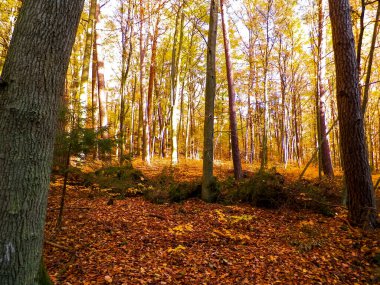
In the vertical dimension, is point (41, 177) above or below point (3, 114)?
below

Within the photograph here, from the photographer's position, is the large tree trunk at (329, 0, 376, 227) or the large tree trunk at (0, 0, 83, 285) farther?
the large tree trunk at (329, 0, 376, 227)

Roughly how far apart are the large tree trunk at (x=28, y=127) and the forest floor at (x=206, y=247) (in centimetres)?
169

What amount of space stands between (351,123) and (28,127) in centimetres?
567

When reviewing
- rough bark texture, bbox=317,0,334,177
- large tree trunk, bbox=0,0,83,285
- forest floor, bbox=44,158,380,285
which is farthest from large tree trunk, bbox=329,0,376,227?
large tree trunk, bbox=0,0,83,285

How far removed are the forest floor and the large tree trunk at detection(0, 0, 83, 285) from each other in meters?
1.69

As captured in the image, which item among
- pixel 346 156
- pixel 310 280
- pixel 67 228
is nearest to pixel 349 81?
pixel 346 156

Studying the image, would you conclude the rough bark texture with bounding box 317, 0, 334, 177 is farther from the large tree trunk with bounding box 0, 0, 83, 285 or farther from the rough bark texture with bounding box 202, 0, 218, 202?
the large tree trunk with bounding box 0, 0, 83, 285

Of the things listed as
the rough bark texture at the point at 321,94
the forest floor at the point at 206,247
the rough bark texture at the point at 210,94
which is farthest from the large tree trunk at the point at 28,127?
the rough bark texture at the point at 321,94

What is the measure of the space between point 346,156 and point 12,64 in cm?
582

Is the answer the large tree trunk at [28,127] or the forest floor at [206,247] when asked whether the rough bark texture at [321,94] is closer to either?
the forest floor at [206,247]

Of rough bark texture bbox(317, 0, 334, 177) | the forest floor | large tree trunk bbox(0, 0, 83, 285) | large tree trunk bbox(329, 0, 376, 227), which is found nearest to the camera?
large tree trunk bbox(0, 0, 83, 285)

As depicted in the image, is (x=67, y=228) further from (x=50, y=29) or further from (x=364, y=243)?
(x=364, y=243)

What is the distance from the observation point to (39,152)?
197cm

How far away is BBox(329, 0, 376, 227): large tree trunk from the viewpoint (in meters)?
5.16
